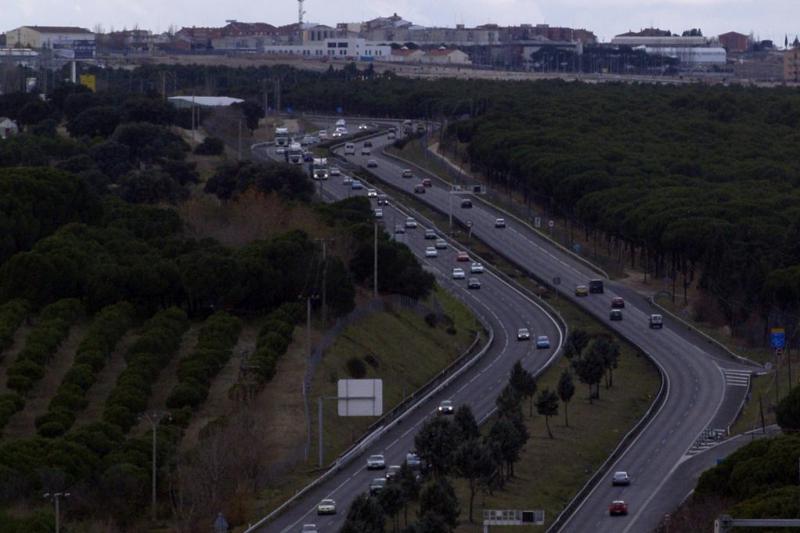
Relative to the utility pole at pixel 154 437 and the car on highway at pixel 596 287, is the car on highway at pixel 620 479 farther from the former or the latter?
the car on highway at pixel 596 287

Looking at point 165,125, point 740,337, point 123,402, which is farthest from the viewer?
point 165,125

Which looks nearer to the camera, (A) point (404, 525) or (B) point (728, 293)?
(A) point (404, 525)

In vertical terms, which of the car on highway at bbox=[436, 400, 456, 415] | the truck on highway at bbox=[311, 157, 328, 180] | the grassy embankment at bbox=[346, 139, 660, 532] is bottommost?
the grassy embankment at bbox=[346, 139, 660, 532]

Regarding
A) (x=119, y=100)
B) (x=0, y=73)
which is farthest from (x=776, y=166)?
(x=0, y=73)

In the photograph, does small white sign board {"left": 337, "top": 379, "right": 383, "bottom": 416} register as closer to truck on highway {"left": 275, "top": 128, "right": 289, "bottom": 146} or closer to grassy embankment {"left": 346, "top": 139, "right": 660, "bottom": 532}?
grassy embankment {"left": 346, "top": 139, "right": 660, "bottom": 532}

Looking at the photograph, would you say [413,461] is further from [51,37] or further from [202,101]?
[51,37]

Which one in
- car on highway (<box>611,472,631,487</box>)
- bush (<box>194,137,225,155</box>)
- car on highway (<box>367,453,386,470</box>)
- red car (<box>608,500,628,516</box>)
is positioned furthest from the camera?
bush (<box>194,137,225,155</box>)

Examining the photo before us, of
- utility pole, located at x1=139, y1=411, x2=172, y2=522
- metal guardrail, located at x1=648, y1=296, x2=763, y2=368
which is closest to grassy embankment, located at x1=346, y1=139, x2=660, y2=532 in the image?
metal guardrail, located at x1=648, y1=296, x2=763, y2=368

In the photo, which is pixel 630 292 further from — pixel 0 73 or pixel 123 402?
pixel 0 73
